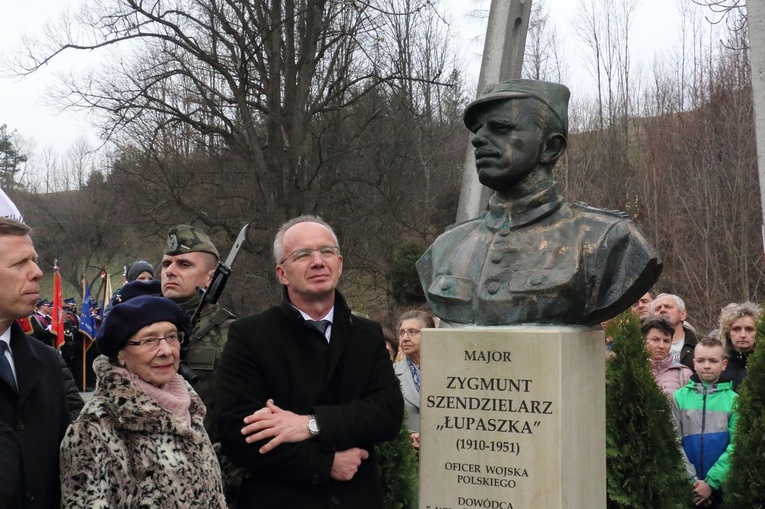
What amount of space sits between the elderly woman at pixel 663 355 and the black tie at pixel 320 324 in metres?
2.93

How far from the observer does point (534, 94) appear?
4.20m

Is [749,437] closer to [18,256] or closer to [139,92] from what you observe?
[18,256]

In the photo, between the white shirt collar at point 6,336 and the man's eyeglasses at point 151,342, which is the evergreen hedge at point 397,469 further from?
the white shirt collar at point 6,336

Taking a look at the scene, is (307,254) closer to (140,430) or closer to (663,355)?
(140,430)

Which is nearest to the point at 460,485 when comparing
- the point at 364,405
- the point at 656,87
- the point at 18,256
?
the point at 364,405

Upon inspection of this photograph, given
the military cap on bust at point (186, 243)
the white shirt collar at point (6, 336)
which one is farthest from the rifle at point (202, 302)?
the white shirt collar at point (6, 336)

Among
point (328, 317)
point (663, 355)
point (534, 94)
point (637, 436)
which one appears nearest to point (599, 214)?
point (534, 94)

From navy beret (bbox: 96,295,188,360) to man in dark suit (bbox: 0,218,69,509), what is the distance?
292 mm

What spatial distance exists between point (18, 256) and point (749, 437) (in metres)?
4.13

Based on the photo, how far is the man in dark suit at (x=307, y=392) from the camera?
3.62 metres

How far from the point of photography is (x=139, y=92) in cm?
1645

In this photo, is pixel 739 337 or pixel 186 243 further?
pixel 739 337

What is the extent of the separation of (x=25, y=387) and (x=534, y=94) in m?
2.46

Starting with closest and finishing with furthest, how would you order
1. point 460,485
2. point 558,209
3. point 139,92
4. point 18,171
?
point 460,485, point 558,209, point 139,92, point 18,171
